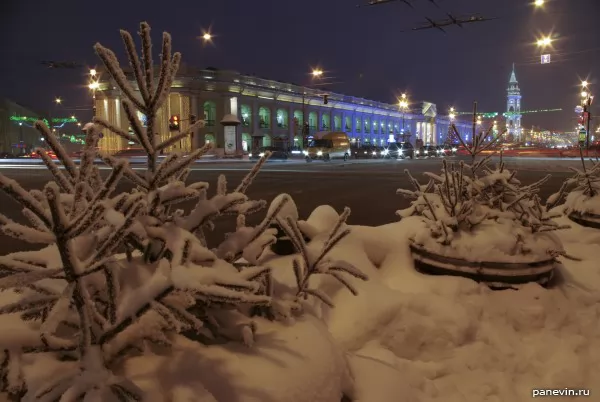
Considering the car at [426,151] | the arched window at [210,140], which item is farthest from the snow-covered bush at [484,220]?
the car at [426,151]

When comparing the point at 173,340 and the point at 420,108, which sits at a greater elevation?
the point at 420,108

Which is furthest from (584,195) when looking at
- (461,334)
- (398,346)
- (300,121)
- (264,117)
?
(300,121)

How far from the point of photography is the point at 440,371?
3238mm

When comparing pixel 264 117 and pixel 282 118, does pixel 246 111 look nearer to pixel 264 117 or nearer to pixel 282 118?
pixel 264 117

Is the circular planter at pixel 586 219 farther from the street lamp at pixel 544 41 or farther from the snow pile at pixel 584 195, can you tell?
the street lamp at pixel 544 41

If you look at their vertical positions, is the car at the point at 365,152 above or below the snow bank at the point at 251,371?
above

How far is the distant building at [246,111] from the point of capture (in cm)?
5866

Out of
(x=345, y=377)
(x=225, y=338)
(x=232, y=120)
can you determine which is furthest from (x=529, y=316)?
(x=232, y=120)

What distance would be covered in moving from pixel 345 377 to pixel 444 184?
325 cm

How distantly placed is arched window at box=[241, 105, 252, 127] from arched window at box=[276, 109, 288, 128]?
23.0 ft

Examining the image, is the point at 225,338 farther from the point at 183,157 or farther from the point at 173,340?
the point at 183,157

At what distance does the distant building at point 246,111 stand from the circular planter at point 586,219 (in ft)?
127

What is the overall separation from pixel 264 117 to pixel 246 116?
4.69 m

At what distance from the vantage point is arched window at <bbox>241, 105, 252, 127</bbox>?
2744 inches
